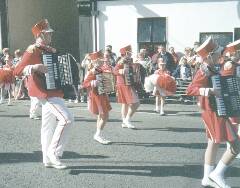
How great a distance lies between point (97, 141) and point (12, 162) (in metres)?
2.02

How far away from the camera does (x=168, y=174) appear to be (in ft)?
24.1

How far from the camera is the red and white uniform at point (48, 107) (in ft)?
24.7

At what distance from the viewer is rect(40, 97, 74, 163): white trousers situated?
7.59m

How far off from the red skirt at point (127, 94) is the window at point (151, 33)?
7.33 m

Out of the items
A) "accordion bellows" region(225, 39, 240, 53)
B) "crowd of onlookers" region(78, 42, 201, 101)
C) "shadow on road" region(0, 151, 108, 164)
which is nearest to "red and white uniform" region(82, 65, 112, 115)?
"shadow on road" region(0, 151, 108, 164)

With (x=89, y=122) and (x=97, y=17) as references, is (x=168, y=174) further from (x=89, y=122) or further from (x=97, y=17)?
(x=97, y=17)

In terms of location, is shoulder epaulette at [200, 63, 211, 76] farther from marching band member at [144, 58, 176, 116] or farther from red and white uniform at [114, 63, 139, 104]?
marching band member at [144, 58, 176, 116]

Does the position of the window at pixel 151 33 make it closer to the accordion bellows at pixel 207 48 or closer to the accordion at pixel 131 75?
the accordion at pixel 131 75

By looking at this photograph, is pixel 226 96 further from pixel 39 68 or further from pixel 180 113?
pixel 180 113

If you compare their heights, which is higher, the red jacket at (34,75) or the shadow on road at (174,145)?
the red jacket at (34,75)

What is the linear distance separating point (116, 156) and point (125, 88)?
2.81m

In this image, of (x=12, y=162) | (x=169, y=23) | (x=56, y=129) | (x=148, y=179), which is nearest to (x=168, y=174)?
(x=148, y=179)

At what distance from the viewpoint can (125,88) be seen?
11.0 meters

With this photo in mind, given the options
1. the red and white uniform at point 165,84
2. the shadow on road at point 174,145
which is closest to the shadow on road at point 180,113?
the red and white uniform at point 165,84
